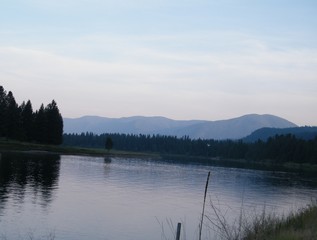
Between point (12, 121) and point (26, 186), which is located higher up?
point (12, 121)

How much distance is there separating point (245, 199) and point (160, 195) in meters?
8.27

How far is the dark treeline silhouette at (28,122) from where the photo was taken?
101 m

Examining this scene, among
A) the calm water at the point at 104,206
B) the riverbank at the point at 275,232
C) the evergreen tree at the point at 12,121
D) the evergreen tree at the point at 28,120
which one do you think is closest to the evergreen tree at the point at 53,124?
the evergreen tree at the point at 28,120

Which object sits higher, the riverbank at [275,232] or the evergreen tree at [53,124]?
the evergreen tree at [53,124]

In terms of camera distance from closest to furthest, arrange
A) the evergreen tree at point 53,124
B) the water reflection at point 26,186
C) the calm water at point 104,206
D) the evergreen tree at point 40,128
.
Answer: the calm water at point 104,206 < the water reflection at point 26,186 < the evergreen tree at point 40,128 < the evergreen tree at point 53,124

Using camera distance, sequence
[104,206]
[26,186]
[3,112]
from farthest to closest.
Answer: [3,112] → [26,186] → [104,206]

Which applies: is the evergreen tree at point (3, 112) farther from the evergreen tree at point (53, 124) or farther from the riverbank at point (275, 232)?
the riverbank at point (275, 232)

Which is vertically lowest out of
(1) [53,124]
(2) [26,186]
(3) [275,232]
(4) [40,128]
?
A: (2) [26,186]

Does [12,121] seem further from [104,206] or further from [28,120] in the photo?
[104,206]

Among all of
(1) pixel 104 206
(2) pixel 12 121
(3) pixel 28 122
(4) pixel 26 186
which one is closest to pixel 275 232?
(1) pixel 104 206

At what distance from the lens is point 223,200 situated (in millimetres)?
42688

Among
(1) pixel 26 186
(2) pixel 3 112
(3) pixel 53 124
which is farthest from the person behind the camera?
(3) pixel 53 124

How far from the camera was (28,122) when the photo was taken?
4193 inches

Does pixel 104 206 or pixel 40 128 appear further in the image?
pixel 40 128
